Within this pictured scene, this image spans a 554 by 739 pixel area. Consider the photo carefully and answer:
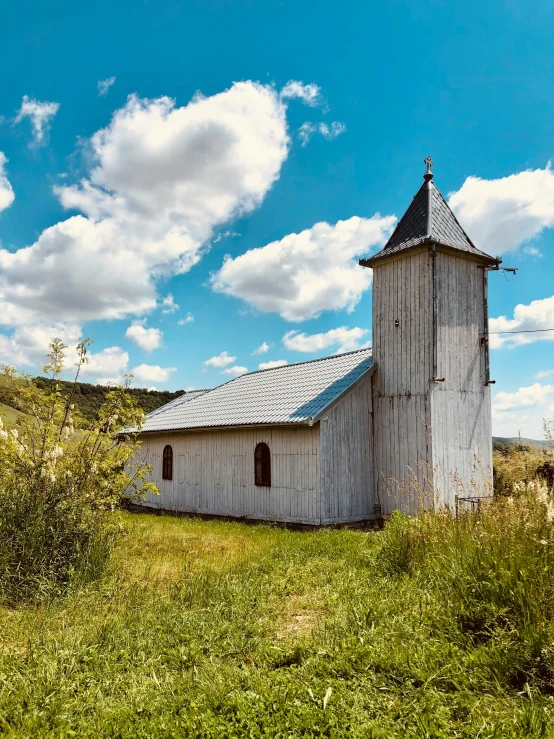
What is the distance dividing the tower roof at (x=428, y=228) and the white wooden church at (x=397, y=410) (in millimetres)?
44

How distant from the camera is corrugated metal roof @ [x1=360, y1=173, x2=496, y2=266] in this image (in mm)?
16047

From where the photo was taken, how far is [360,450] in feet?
53.4

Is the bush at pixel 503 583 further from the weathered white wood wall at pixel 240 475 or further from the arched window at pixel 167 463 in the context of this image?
the arched window at pixel 167 463

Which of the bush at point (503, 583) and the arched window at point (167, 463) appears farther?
the arched window at point (167, 463)

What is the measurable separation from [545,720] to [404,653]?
1307 mm

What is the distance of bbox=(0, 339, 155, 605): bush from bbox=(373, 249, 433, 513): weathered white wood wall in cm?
825

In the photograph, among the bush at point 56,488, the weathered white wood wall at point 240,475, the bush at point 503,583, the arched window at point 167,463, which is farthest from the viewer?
the arched window at point 167,463

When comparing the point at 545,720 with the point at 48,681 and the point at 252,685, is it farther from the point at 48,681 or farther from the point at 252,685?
the point at 48,681

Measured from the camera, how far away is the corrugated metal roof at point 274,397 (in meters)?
16.4

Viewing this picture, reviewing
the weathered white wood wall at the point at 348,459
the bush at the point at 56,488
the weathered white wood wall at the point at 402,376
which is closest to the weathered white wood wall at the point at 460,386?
the weathered white wood wall at the point at 402,376

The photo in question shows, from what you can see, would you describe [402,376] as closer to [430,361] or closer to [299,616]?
[430,361]

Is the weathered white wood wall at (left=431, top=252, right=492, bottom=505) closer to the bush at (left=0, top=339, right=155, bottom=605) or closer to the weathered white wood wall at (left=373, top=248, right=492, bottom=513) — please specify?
the weathered white wood wall at (left=373, top=248, right=492, bottom=513)

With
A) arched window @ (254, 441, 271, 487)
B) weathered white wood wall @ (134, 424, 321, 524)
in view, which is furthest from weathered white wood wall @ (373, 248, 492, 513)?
arched window @ (254, 441, 271, 487)

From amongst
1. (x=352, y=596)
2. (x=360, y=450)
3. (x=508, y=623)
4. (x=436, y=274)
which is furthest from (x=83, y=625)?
(x=436, y=274)
